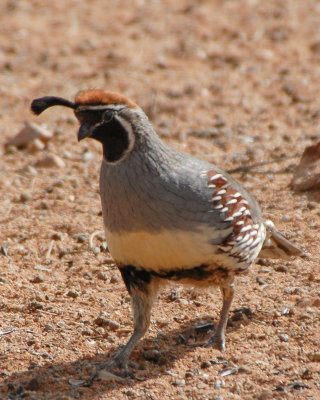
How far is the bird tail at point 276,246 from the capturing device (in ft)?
14.2

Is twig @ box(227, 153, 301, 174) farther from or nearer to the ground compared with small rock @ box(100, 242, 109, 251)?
farther from the ground

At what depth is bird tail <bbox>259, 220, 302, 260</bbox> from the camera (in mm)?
4324

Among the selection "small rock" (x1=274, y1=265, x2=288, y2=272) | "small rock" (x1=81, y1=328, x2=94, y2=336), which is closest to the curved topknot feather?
"small rock" (x1=81, y1=328, x2=94, y2=336)

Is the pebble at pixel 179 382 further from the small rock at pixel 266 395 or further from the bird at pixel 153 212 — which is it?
the small rock at pixel 266 395

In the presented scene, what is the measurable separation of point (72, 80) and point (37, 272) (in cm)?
357

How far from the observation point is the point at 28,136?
6.59 m

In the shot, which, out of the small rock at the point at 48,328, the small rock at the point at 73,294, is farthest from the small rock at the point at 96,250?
the small rock at the point at 48,328

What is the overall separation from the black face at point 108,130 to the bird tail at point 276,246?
1.11 meters

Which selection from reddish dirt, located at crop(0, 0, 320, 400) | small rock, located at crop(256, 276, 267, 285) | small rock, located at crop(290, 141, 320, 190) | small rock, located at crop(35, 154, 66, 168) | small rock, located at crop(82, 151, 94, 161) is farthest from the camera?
small rock, located at crop(82, 151, 94, 161)

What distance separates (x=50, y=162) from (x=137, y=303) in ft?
9.03

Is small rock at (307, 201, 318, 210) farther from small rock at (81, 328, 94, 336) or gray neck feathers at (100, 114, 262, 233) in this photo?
small rock at (81, 328, 94, 336)

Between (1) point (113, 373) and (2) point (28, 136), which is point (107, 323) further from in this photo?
(2) point (28, 136)

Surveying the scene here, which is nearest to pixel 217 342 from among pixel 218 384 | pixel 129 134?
pixel 218 384

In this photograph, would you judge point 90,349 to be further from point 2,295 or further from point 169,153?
point 169,153
